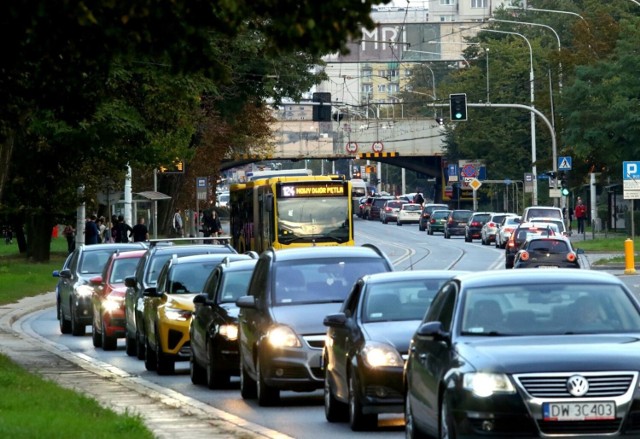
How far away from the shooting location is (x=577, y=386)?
10812mm

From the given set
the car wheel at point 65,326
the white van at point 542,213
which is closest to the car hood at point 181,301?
the car wheel at point 65,326

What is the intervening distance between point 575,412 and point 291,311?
7.05 meters

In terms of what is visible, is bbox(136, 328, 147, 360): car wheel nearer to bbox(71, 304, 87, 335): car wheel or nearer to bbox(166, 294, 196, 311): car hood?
bbox(166, 294, 196, 311): car hood

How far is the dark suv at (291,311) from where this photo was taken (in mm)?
17172

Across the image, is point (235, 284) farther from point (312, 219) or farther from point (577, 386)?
point (312, 219)

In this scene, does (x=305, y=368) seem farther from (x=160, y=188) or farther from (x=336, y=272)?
(x=160, y=188)

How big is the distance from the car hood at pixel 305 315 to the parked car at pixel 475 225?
66.3 metres

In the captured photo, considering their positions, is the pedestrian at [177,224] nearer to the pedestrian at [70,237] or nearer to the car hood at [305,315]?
the pedestrian at [70,237]

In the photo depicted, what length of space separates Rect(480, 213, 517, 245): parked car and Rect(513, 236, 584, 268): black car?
35.0 metres

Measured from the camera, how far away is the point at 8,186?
6012cm

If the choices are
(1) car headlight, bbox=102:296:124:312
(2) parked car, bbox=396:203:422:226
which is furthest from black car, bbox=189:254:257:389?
(2) parked car, bbox=396:203:422:226

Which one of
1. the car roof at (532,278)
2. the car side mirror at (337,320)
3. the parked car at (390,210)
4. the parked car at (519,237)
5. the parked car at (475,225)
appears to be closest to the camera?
the car roof at (532,278)

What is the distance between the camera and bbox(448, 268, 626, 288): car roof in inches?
484

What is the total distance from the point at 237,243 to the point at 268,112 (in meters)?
27.7
